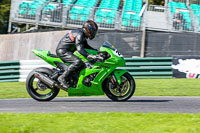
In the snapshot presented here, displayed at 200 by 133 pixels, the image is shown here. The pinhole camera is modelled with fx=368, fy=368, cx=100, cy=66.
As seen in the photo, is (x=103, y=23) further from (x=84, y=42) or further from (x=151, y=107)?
(x=151, y=107)

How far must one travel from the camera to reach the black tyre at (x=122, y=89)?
7400 mm

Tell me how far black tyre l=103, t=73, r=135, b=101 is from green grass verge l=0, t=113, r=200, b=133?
177 centimetres

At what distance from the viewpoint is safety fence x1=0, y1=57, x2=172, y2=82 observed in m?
13.8

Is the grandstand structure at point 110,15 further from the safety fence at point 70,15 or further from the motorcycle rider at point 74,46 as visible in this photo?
the motorcycle rider at point 74,46

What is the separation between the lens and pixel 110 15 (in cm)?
1756

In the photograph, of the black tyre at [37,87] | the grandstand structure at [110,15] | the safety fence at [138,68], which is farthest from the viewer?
the grandstand structure at [110,15]

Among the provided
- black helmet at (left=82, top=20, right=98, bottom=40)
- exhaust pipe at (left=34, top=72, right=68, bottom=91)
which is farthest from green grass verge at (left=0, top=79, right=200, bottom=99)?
black helmet at (left=82, top=20, right=98, bottom=40)

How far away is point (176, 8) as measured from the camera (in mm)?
16688

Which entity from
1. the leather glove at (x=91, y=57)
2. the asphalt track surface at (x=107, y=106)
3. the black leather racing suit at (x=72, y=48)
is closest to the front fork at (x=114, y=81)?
the asphalt track surface at (x=107, y=106)

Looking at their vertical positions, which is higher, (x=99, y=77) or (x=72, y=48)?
(x=72, y=48)

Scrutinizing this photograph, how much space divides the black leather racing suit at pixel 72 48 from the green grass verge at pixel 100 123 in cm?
186

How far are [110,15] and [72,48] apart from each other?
1012cm

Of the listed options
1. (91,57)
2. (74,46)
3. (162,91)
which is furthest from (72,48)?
(162,91)

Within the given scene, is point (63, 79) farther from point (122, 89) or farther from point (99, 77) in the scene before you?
point (122, 89)
